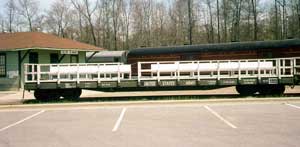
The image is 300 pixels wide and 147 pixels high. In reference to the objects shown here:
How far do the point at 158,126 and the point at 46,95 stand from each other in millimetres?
9861

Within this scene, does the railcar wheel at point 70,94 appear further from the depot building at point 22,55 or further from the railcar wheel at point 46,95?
the depot building at point 22,55

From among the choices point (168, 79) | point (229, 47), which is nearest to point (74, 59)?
point (229, 47)

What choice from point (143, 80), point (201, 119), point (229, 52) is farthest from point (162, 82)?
point (229, 52)

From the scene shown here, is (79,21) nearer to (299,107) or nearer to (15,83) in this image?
(15,83)

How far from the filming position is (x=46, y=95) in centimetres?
1783

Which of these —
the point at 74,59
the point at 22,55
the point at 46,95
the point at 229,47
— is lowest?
the point at 46,95

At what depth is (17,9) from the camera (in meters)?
65.3

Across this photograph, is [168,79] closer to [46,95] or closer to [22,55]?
[46,95]

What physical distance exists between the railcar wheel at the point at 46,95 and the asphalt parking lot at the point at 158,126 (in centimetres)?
392

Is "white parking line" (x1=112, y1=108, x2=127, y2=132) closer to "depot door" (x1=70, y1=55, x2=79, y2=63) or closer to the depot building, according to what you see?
the depot building

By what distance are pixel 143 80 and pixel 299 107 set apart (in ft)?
23.1

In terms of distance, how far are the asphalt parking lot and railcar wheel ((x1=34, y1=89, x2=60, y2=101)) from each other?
3.92 metres

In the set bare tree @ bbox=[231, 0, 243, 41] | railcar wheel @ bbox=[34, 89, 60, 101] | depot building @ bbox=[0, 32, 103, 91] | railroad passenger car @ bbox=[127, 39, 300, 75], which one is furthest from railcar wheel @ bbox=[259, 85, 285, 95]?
bare tree @ bbox=[231, 0, 243, 41]

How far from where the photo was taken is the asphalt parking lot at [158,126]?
777 cm
